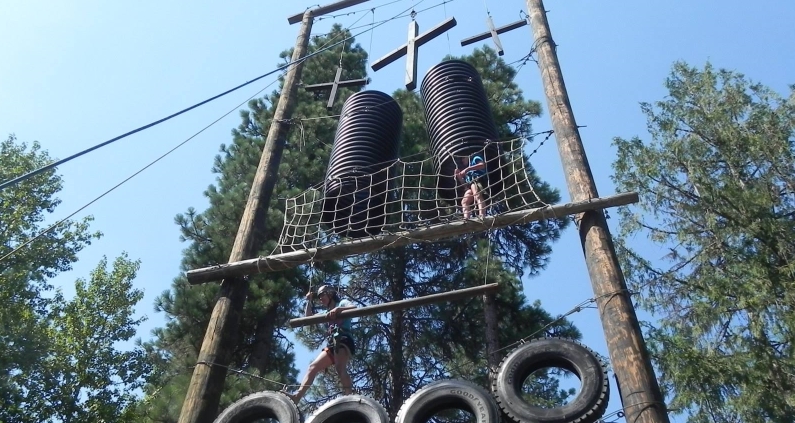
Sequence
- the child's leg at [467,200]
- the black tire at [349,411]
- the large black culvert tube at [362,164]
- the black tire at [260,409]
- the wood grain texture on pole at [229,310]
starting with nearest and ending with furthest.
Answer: the black tire at [349,411], the black tire at [260,409], the wood grain texture on pole at [229,310], the child's leg at [467,200], the large black culvert tube at [362,164]

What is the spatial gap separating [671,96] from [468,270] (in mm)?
5798

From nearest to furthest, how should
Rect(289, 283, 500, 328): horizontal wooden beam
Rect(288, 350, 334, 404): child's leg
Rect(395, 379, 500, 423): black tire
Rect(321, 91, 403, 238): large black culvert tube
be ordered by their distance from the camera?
Answer: Rect(395, 379, 500, 423): black tire < Rect(289, 283, 500, 328): horizontal wooden beam < Rect(288, 350, 334, 404): child's leg < Rect(321, 91, 403, 238): large black culvert tube

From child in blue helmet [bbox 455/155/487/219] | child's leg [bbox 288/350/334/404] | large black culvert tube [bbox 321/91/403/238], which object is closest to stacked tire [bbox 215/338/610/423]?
child's leg [bbox 288/350/334/404]

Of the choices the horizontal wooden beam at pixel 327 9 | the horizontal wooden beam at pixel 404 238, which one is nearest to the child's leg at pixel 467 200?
the horizontal wooden beam at pixel 404 238

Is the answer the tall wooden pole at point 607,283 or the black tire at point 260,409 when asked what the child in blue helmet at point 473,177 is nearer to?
the tall wooden pole at point 607,283

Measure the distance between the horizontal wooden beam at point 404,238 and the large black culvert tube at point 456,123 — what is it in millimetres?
943

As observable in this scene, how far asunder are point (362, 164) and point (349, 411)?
2924 millimetres

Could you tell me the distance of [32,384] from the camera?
14.8 m

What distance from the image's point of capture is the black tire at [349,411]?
4.71 meters

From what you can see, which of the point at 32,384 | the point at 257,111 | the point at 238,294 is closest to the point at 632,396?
the point at 238,294

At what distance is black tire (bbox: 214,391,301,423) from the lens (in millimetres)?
4930

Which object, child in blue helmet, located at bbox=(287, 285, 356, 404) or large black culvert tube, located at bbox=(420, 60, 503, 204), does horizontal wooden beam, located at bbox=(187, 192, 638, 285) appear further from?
large black culvert tube, located at bbox=(420, 60, 503, 204)

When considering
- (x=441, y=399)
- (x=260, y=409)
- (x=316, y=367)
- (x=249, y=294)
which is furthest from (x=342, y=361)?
(x=249, y=294)

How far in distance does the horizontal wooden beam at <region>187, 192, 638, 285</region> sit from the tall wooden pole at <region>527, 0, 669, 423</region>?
0.17 metres
